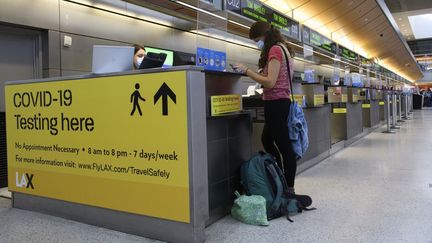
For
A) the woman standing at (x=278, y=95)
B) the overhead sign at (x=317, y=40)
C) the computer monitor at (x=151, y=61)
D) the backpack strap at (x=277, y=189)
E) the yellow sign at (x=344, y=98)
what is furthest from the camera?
the overhead sign at (x=317, y=40)

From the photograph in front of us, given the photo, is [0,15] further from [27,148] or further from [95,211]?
[95,211]

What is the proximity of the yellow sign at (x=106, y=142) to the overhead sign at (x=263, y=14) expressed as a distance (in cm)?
373

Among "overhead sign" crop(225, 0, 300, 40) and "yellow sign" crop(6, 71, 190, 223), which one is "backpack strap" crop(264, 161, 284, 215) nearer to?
"yellow sign" crop(6, 71, 190, 223)

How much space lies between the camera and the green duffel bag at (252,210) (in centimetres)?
246

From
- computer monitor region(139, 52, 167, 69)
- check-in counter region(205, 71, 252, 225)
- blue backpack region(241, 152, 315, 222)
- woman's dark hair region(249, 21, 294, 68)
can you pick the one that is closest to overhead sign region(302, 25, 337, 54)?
woman's dark hair region(249, 21, 294, 68)

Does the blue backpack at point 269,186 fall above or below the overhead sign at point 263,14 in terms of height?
below

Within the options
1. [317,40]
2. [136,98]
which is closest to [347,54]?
[317,40]

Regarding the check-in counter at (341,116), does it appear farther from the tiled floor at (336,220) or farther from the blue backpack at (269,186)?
the blue backpack at (269,186)

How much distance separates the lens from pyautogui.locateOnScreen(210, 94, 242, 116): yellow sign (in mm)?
2502

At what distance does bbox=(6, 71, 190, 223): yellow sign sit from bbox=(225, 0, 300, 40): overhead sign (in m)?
3.73

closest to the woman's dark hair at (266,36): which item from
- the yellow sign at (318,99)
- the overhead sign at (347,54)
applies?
the yellow sign at (318,99)

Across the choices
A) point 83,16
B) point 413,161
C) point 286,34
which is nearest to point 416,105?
point 286,34

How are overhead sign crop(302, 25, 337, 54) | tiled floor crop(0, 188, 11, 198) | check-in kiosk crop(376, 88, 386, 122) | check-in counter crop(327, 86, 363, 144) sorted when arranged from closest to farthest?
tiled floor crop(0, 188, 11, 198), check-in counter crop(327, 86, 363, 144), overhead sign crop(302, 25, 337, 54), check-in kiosk crop(376, 88, 386, 122)

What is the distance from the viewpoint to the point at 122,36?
5.61 meters
